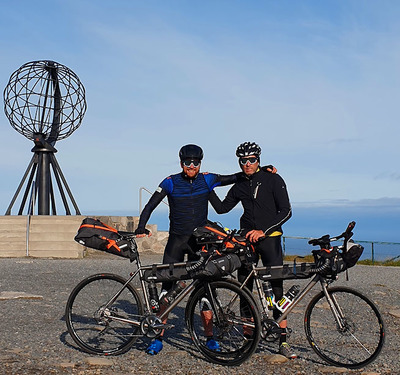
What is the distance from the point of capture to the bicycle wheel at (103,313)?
515 centimetres

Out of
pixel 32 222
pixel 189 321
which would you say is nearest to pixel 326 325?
pixel 189 321

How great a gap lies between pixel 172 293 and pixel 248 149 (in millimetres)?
1604

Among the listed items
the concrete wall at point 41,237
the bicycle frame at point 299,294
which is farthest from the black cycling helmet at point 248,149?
the concrete wall at point 41,237

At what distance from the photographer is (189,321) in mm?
5012

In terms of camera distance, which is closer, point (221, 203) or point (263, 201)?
point (263, 201)

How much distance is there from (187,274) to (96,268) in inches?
332

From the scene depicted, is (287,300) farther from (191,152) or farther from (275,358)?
(191,152)

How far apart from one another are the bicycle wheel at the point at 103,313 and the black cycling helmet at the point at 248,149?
1715 mm

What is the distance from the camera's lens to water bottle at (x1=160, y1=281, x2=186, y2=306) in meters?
5.13

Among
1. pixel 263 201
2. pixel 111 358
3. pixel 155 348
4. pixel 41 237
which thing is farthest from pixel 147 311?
pixel 41 237

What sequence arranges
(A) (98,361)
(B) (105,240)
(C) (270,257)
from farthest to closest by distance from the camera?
(C) (270,257)
(B) (105,240)
(A) (98,361)

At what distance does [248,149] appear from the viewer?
17.5ft

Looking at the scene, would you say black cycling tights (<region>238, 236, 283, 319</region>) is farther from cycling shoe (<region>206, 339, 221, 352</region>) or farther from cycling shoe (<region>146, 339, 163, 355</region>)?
cycling shoe (<region>146, 339, 163, 355</region>)

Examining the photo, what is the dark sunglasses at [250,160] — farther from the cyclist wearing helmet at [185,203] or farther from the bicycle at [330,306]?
the bicycle at [330,306]
